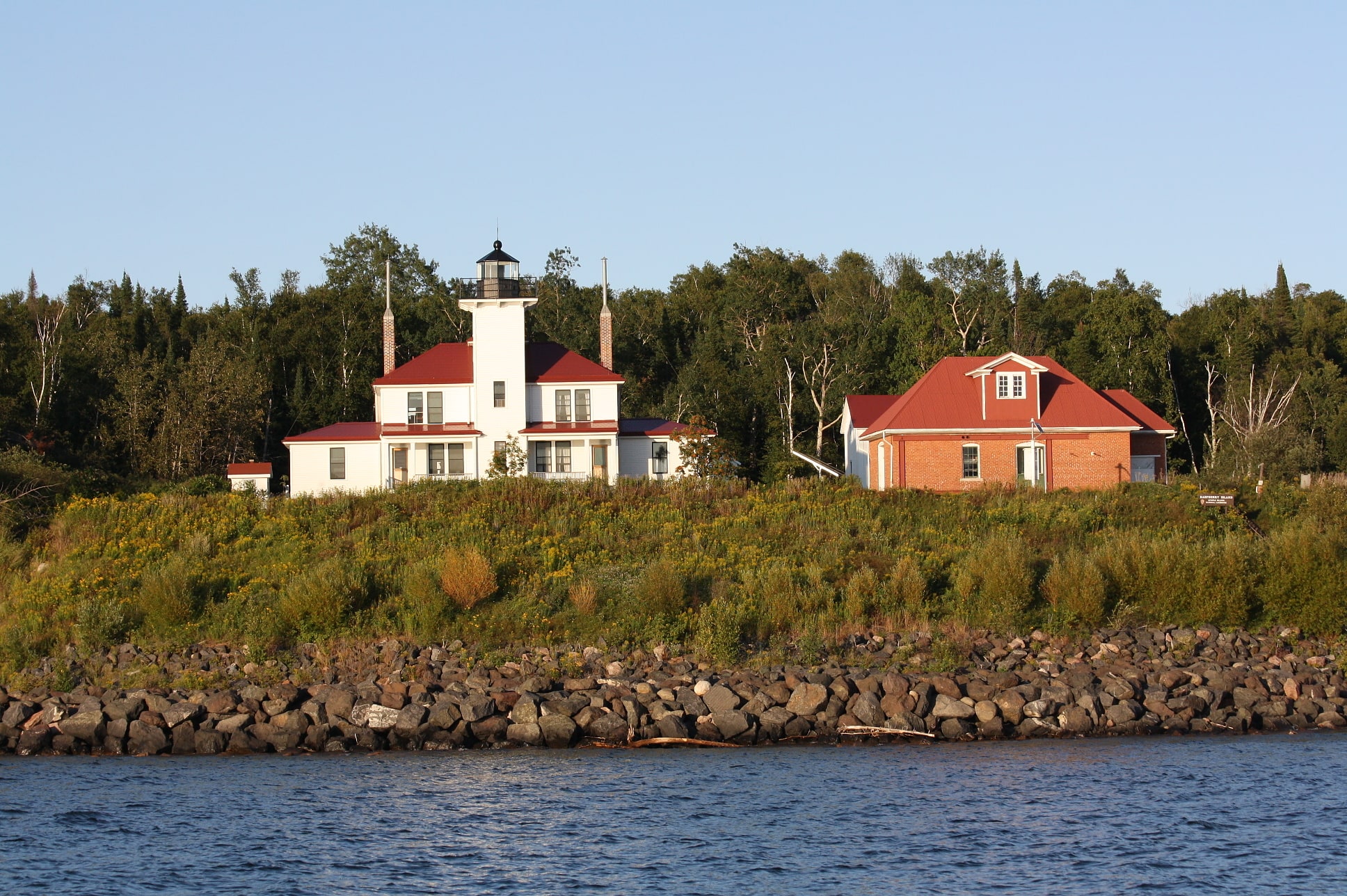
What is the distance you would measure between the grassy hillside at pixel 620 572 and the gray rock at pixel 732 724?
2.83 meters

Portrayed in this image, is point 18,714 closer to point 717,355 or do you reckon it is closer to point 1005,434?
point 1005,434

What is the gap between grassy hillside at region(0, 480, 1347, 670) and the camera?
26.4m

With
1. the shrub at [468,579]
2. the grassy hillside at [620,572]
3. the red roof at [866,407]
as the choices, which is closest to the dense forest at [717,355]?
the red roof at [866,407]

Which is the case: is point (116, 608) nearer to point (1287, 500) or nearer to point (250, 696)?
point (250, 696)

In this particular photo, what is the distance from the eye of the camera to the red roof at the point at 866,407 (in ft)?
156

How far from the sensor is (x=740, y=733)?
2270 centimetres

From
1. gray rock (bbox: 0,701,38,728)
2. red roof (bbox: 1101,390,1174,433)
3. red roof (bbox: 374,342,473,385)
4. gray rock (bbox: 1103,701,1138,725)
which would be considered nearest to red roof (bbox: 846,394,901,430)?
red roof (bbox: 1101,390,1174,433)

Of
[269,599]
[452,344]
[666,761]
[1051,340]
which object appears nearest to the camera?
[666,761]

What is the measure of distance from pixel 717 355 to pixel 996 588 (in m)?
38.3

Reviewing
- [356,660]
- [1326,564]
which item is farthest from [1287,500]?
[356,660]

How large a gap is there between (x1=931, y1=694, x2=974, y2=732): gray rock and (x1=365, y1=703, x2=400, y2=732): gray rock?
926cm

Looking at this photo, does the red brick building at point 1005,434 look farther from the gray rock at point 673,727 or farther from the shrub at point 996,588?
the gray rock at point 673,727

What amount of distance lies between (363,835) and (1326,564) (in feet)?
67.4

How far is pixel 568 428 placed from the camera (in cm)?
4747
